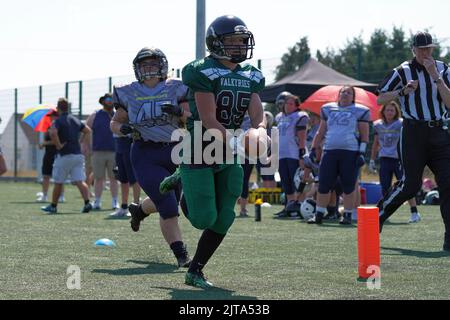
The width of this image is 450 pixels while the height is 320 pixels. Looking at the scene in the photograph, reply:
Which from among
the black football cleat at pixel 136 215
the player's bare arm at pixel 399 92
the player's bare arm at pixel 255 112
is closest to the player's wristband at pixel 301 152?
the player's bare arm at pixel 399 92

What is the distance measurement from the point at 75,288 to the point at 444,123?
437 cm

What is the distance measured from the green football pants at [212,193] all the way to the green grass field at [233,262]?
458mm

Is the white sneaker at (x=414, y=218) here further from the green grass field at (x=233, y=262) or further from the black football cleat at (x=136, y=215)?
the black football cleat at (x=136, y=215)

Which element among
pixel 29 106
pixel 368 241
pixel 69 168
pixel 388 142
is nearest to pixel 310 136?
pixel 388 142

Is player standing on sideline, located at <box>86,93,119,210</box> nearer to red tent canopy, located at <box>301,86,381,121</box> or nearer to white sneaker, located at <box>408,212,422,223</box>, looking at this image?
red tent canopy, located at <box>301,86,381,121</box>

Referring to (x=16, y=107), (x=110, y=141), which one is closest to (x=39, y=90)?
(x=16, y=107)

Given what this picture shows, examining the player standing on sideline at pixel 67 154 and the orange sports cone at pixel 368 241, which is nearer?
the orange sports cone at pixel 368 241

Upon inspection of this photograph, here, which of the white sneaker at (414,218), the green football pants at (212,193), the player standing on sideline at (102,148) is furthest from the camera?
the player standing on sideline at (102,148)

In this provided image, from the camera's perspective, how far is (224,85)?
20.8ft

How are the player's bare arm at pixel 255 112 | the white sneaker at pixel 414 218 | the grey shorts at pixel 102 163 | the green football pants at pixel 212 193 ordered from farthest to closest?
the grey shorts at pixel 102 163 < the white sneaker at pixel 414 218 < the player's bare arm at pixel 255 112 < the green football pants at pixel 212 193

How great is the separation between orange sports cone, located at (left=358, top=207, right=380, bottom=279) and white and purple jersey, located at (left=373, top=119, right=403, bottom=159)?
23.3 ft

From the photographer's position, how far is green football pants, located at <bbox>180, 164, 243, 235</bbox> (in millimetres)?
6363

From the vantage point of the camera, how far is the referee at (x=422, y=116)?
8836 mm

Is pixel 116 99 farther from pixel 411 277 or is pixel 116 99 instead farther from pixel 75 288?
pixel 411 277
